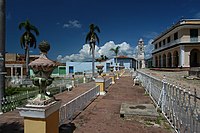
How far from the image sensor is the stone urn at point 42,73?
3299 millimetres

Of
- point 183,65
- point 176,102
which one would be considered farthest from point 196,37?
point 176,102

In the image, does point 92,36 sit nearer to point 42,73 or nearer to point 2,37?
point 2,37

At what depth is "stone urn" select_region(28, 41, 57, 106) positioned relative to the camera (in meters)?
3.30

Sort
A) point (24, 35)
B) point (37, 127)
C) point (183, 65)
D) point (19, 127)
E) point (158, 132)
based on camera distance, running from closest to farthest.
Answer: point (37, 127) → point (158, 132) → point (19, 127) → point (183, 65) → point (24, 35)

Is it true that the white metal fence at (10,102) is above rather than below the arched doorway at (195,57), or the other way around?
below

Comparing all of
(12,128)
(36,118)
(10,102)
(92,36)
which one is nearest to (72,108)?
(12,128)

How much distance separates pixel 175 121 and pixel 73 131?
269cm

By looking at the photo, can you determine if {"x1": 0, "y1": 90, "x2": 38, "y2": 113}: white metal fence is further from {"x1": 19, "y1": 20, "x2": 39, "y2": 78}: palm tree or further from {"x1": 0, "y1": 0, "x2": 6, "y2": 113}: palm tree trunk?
{"x1": 19, "y1": 20, "x2": 39, "y2": 78}: palm tree

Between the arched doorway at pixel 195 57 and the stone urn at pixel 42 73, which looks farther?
the arched doorway at pixel 195 57

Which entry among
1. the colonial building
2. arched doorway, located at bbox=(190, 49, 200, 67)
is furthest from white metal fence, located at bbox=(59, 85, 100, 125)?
arched doorway, located at bbox=(190, 49, 200, 67)

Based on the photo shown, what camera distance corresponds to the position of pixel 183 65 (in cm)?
2700

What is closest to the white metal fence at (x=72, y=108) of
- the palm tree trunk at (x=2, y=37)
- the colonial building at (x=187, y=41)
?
the palm tree trunk at (x=2, y=37)

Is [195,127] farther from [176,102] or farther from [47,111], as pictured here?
[47,111]

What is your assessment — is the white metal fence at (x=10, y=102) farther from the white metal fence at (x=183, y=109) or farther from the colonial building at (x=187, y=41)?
the colonial building at (x=187, y=41)
